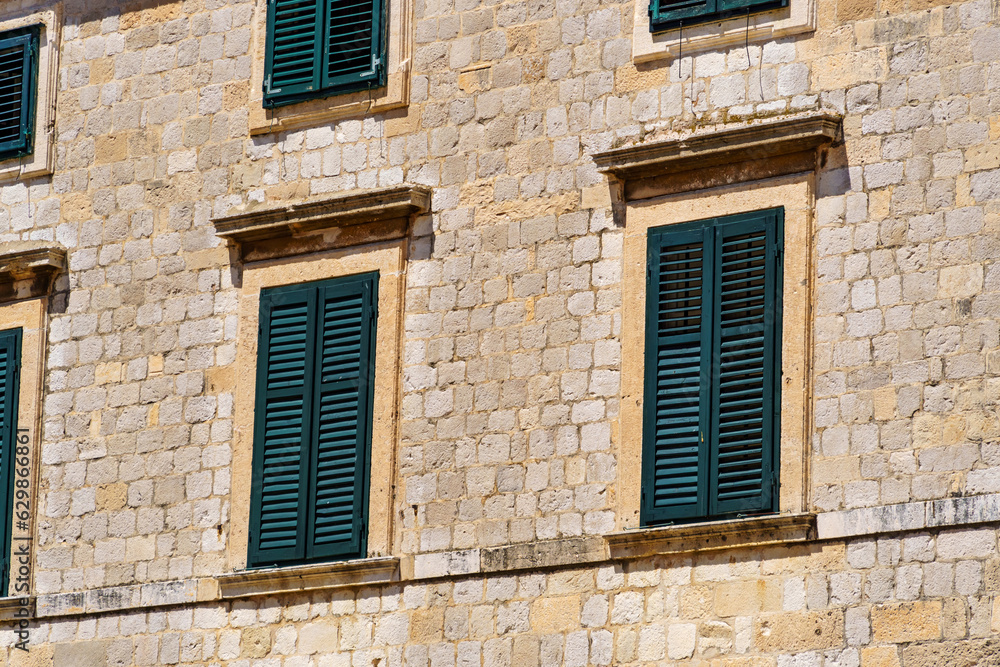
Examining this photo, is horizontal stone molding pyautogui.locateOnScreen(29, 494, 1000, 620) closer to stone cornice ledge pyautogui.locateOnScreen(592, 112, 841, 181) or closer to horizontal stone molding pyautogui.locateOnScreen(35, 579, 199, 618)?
horizontal stone molding pyautogui.locateOnScreen(35, 579, 199, 618)

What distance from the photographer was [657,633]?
51.3ft

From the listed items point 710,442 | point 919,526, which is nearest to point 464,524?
point 710,442

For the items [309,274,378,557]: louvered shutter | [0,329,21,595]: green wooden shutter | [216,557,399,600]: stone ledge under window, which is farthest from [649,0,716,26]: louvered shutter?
[0,329,21,595]: green wooden shutter

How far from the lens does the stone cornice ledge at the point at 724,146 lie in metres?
15.8

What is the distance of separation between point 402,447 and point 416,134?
7.30 ft

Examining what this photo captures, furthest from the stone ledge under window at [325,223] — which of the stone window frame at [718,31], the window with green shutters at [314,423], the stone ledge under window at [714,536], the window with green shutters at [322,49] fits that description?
the stone ledge under window at [714,536]

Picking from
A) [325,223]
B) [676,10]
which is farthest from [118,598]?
[676,10]

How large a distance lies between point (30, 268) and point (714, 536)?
6.06 m

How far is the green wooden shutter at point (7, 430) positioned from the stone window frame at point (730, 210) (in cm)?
491

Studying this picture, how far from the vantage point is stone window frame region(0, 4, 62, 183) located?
19.2 m

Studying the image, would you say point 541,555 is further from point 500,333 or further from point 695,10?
point 695,10

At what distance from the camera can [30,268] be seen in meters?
18.8

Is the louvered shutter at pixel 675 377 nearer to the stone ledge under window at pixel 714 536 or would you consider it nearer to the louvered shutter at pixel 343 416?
the stone ledge under window at pixel 714 536

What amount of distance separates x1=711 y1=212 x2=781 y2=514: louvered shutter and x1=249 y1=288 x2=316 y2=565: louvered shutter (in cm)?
307
